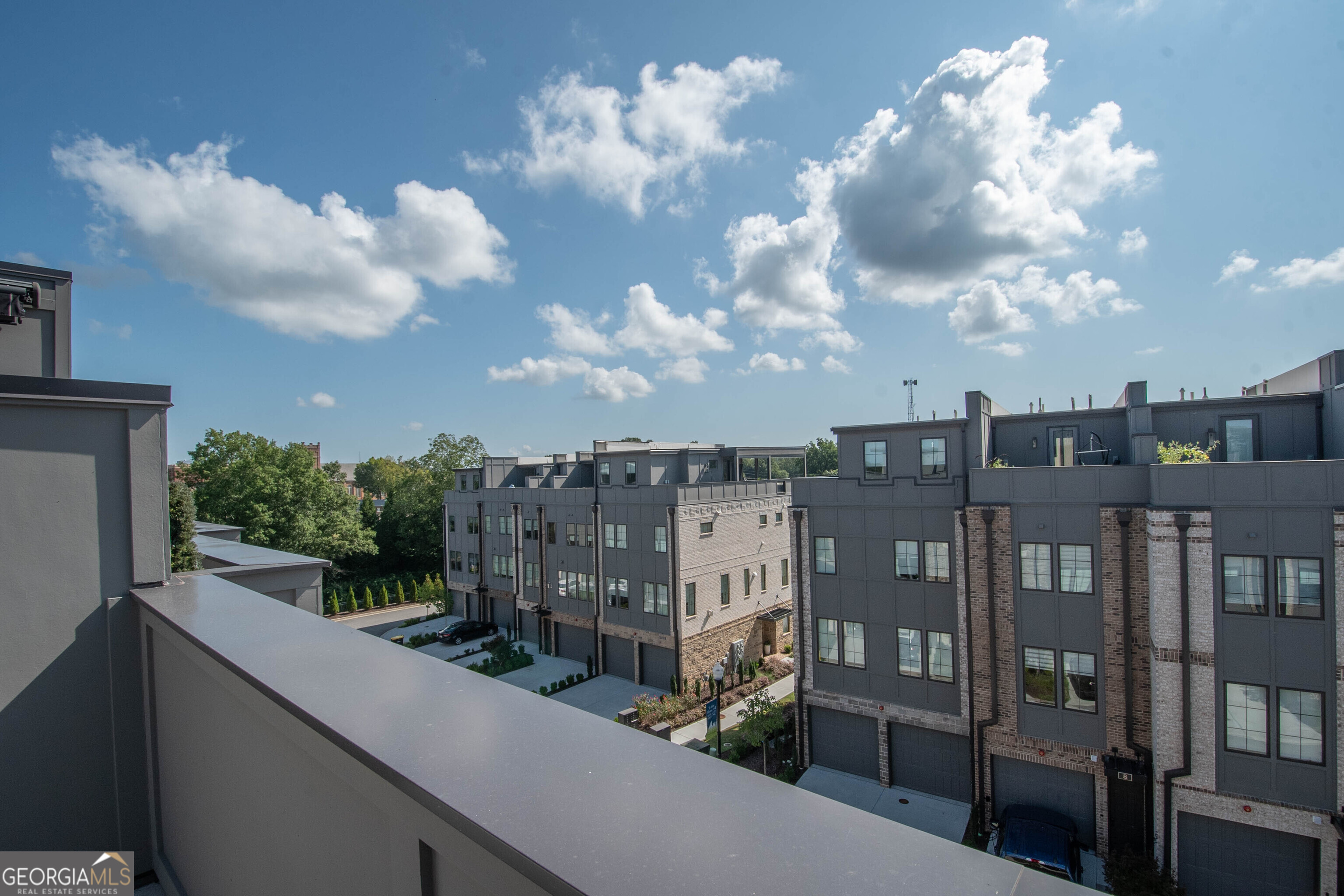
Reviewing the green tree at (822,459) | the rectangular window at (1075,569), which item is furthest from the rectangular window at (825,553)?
the green tree at (822,459)

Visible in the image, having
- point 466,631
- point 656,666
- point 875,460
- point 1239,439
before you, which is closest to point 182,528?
point 466,631

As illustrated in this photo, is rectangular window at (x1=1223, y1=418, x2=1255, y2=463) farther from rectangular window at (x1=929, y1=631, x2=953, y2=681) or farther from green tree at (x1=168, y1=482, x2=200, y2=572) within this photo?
green tree at (x1=168, y1=482, x2=200, y2=572)

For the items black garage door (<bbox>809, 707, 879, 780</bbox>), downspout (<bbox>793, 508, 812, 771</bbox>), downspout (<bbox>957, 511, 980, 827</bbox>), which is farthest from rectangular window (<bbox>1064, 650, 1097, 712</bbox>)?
downspout (<bbox>793, 508, 812, 771</bbox>)

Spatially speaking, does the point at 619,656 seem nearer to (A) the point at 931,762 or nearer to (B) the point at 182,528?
(A) the point at 931,762

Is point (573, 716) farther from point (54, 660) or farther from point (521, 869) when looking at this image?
point (54, 660)

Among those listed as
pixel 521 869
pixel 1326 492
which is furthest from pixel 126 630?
pixel 1326 492

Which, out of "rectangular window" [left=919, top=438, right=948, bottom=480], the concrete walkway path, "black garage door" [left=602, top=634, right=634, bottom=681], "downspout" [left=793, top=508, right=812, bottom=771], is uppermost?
"rectangular window" [left=919, top=438, right=948, bottom=480]

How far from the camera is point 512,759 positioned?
1506mm

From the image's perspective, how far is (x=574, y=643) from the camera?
25.8m

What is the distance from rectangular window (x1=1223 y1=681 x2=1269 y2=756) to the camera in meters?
10.6

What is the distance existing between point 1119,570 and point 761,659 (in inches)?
584

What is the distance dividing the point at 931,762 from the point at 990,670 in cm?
297

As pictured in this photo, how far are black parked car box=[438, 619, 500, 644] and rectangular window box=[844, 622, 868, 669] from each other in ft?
64.1

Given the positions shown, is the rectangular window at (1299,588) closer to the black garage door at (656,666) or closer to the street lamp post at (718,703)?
the street lamp post at (718,703)
